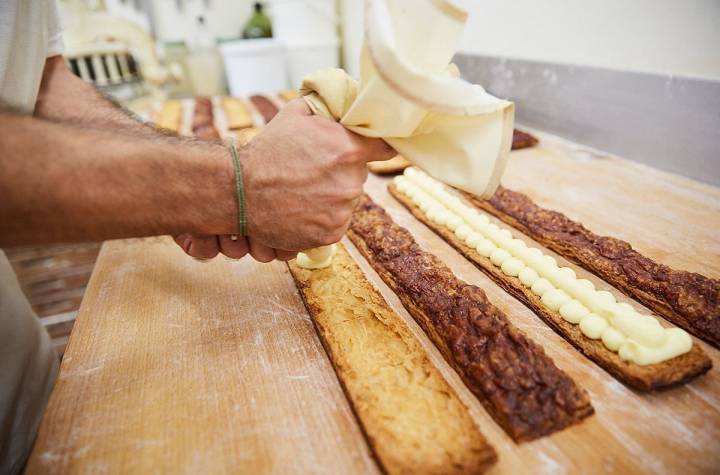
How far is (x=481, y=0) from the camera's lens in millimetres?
3154

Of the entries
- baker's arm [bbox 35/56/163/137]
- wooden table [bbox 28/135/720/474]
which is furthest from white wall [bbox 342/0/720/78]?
baker's arm [bbox 35/56/163/137]

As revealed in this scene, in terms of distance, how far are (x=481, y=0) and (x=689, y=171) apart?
1.99 m

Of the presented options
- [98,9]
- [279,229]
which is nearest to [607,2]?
[279,229]

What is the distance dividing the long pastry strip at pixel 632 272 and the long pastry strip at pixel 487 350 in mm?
482

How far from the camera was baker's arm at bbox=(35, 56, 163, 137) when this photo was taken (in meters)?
1.54

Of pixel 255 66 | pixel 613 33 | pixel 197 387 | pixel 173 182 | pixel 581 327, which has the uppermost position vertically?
pixel 613 33

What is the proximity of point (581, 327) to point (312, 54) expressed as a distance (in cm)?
446

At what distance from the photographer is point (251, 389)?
3.62 feet

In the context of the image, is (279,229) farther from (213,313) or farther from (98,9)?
(98,9)

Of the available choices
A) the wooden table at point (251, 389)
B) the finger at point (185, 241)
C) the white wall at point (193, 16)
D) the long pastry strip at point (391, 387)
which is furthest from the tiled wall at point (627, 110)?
the white wall at point (193, 16)

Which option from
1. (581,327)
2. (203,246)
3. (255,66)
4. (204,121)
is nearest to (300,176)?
(203,246)

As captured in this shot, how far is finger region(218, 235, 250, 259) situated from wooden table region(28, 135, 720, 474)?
22cm

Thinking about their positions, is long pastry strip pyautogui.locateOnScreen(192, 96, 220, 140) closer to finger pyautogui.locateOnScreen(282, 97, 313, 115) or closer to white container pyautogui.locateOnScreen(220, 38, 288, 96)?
white container pyautogui.locateOnScreen(220, 38, 288, 96)

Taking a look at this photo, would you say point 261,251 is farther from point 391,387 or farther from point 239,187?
point 391,387
